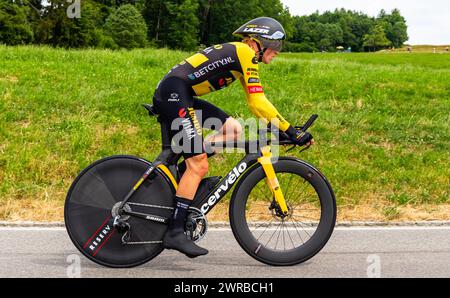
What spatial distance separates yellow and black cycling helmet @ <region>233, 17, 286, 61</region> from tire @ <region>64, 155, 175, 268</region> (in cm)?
129

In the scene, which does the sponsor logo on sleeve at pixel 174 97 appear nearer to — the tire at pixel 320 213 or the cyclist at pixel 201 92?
the cyclist at pixel 201 92

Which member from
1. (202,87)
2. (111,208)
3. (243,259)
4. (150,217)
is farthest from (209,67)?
(243,259)

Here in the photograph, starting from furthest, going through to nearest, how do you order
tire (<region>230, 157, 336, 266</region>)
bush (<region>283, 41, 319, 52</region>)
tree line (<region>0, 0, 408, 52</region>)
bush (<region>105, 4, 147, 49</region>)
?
bush (<region>283, 41, 319, 52</region>)
bush (<region>105, 4, 147, 49</region>)
tree line (<region>0, 0, 408, 52</region>)
tire (<region>230, 157, 336, 266</region>)

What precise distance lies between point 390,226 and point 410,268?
156 cm

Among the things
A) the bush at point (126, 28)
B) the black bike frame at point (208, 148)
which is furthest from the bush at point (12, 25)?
the black bike frame at point (208, 148)

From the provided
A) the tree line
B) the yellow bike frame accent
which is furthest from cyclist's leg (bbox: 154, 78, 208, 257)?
the tree line

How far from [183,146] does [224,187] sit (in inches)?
18.3

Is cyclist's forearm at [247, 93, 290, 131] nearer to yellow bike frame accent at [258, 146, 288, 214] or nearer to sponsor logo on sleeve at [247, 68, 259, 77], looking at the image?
sponsor logo on sleeve at [247, 68, 259, 77]

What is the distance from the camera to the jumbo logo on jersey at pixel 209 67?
14.6ft

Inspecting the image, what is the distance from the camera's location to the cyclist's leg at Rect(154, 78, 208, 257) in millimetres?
4523

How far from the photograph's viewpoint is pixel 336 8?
172625 mm

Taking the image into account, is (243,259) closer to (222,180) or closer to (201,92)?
(222,180)

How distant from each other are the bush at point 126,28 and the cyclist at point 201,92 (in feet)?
203
